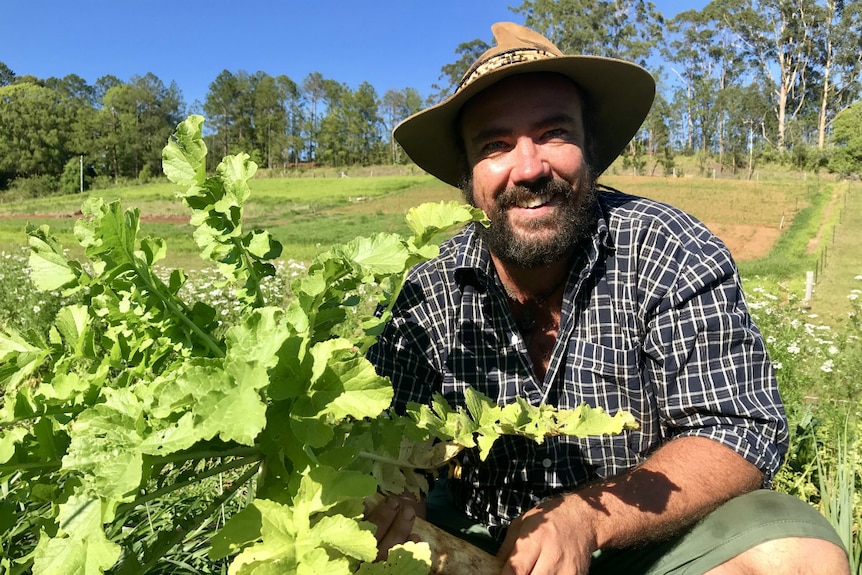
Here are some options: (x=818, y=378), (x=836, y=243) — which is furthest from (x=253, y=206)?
(x=818, y=378)

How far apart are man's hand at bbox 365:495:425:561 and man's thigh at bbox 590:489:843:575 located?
3.28 feet

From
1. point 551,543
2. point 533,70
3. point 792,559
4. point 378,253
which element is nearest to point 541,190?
point 533,70

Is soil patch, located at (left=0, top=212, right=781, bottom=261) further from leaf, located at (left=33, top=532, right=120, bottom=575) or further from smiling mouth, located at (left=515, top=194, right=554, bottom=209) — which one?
leaf, located at (left=33, top=532, right=120, bottom=575)

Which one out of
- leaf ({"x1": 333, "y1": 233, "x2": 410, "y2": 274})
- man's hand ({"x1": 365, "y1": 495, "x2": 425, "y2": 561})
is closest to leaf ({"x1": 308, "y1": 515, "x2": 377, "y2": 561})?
man's hand ({"x1": 365, "y1": 495, "x2": 425, "y2": 561})

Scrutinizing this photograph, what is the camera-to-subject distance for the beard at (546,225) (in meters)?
2.22

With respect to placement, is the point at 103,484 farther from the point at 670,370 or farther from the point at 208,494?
the point at 208,494

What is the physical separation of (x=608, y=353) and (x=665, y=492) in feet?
1.80

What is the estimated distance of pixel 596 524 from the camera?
1.66 m

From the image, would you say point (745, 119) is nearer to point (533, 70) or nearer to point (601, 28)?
point (601, 28)

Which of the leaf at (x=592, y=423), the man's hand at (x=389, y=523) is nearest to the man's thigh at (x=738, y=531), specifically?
the leaf at (x=592, y=423)

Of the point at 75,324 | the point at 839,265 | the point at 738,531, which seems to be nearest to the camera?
the point at 75,324

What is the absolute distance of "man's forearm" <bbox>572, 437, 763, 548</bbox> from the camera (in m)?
1.68

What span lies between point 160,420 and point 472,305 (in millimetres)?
1388

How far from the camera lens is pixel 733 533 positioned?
1.82 meters
